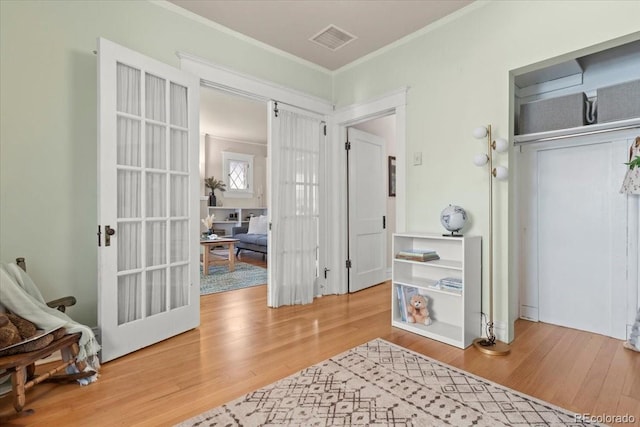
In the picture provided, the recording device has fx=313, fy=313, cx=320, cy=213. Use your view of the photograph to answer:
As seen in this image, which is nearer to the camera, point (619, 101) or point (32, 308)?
point (32, 308)

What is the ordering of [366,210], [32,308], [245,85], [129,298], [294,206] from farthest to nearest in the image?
[366,210] < [294,206] < [245,85] < [129,298] < [32,308]

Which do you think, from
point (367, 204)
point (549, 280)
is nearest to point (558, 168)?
point (549, 280)

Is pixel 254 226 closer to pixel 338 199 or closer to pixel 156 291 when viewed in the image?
pixel 338 199

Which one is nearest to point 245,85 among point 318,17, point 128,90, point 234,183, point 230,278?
point 318,17

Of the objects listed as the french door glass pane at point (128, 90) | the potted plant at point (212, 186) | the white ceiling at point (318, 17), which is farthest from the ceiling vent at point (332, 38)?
the potted plant at point (212, 186)

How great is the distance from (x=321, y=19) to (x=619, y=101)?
2.52 meters

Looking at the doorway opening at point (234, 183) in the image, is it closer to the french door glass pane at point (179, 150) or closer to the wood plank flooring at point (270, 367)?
the wood plank flooring at point (270, 367)

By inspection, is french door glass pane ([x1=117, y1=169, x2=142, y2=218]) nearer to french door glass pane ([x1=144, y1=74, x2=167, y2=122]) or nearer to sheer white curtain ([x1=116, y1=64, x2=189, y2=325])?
sheer white curtain ([x1=116, y1=64, x2=189, y2=325])

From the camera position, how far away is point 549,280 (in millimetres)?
2906

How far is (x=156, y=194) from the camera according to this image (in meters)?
2.52

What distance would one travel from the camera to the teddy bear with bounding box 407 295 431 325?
9.19ft

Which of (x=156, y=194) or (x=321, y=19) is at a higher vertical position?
(x=321, y=19)

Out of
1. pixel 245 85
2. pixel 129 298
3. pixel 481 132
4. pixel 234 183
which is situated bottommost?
pixel 129 298

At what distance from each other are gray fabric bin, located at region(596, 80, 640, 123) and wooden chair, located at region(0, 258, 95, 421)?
401 cm
